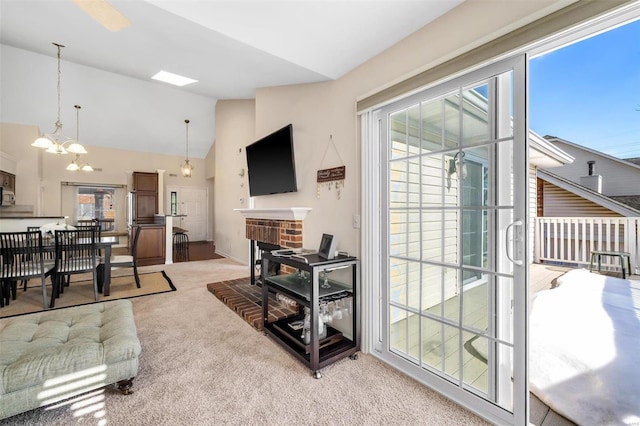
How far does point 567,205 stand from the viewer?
514cm

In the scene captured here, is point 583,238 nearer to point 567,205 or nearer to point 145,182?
point 567,205

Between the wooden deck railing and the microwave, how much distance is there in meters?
10.3

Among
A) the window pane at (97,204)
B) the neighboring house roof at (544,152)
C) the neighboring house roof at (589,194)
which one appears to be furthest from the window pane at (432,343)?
the window pane at (97,204)

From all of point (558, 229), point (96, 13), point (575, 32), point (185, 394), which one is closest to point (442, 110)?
point (575, 32)

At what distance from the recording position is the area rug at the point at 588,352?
5.23ft

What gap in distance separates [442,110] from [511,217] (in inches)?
32.4

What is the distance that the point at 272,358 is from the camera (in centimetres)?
215

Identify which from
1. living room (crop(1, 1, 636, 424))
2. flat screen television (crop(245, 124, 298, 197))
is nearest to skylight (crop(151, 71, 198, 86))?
living room (crop(1, 1, 636, 424))

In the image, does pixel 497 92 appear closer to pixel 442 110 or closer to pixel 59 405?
pixel 442 110

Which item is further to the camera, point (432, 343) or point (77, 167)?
point (77, 167)

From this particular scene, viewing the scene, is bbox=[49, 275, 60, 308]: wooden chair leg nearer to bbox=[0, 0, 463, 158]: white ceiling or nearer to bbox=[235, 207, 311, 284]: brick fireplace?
bbox=[235, 207, 311, 284]: brick fireplace

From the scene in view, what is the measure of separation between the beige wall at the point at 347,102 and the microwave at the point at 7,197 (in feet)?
17.7

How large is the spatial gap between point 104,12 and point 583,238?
6.66 meters

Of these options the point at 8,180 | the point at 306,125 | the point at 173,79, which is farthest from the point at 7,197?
the point at 306,125
